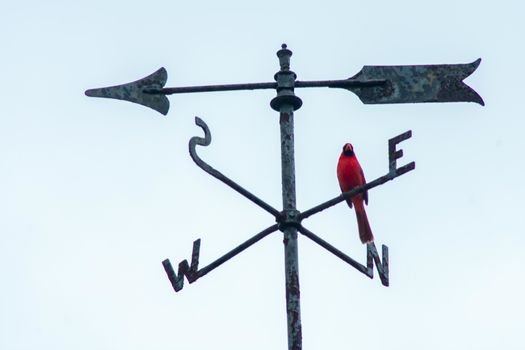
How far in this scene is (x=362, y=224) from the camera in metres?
5.18

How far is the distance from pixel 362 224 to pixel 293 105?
6.85ft

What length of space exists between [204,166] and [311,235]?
525mm

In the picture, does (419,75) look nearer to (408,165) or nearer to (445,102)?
(445,102)

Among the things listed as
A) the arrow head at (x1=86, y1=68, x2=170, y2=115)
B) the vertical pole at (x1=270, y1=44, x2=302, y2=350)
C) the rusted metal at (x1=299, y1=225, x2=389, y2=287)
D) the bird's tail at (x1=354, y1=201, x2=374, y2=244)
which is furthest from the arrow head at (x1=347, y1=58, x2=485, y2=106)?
the bird's tail at (x1=354, y1=201, x2=374, y2=244)

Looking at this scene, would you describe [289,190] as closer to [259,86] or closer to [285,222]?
[285,222]

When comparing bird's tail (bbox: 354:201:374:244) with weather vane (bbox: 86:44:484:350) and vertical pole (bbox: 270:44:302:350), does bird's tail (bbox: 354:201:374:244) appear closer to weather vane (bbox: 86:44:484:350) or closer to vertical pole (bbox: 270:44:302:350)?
weather vane (bbox: 86:44:484:350)

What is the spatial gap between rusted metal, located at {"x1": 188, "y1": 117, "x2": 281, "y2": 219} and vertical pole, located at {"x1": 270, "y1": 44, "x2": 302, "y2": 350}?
68 mm

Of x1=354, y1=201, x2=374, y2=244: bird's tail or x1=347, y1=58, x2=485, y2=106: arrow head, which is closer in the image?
x1=347, y1=58, x2=485, y2=106: arrow head

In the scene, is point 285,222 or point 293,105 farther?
point 293,105

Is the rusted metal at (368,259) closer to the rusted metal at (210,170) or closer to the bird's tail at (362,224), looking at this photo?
the rusted metal at (210,170)

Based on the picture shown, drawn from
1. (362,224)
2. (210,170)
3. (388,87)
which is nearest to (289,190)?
(210,170)

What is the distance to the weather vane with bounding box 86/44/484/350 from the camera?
2.96 m

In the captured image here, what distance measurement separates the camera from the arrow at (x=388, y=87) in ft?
11.7

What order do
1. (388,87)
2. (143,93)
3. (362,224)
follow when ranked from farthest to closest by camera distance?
1. (362,224)
2. (143,93)
3. (388,87)
